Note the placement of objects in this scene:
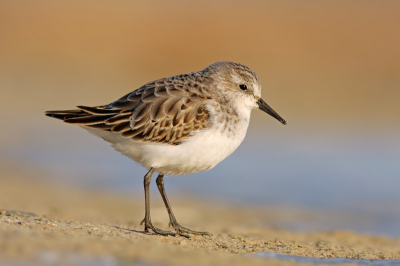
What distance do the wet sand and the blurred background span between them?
0.84 meters

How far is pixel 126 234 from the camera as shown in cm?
575

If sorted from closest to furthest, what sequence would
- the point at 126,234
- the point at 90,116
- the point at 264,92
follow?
the point at 126,234, the point at 90,116, the point at 264,92

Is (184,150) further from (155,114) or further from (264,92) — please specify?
(264,92)

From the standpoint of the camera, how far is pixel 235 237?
23.5 ft

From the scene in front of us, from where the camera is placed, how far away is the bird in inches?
254

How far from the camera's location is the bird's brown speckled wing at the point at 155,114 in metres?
6.50

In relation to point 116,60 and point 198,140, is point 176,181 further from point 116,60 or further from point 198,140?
point 116,60

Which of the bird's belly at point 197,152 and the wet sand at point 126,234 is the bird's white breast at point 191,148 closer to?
the bird's belly at point 197,152

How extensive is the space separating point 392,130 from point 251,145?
5.57m

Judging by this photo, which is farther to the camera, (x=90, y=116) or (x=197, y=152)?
(x=90, y=116)

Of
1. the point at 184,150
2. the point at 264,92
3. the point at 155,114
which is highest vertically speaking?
the point at 264,92

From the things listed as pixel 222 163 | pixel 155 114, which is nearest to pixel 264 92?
pixel 222 163

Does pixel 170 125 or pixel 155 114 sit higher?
pixel 155 114

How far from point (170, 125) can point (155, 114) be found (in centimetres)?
25
